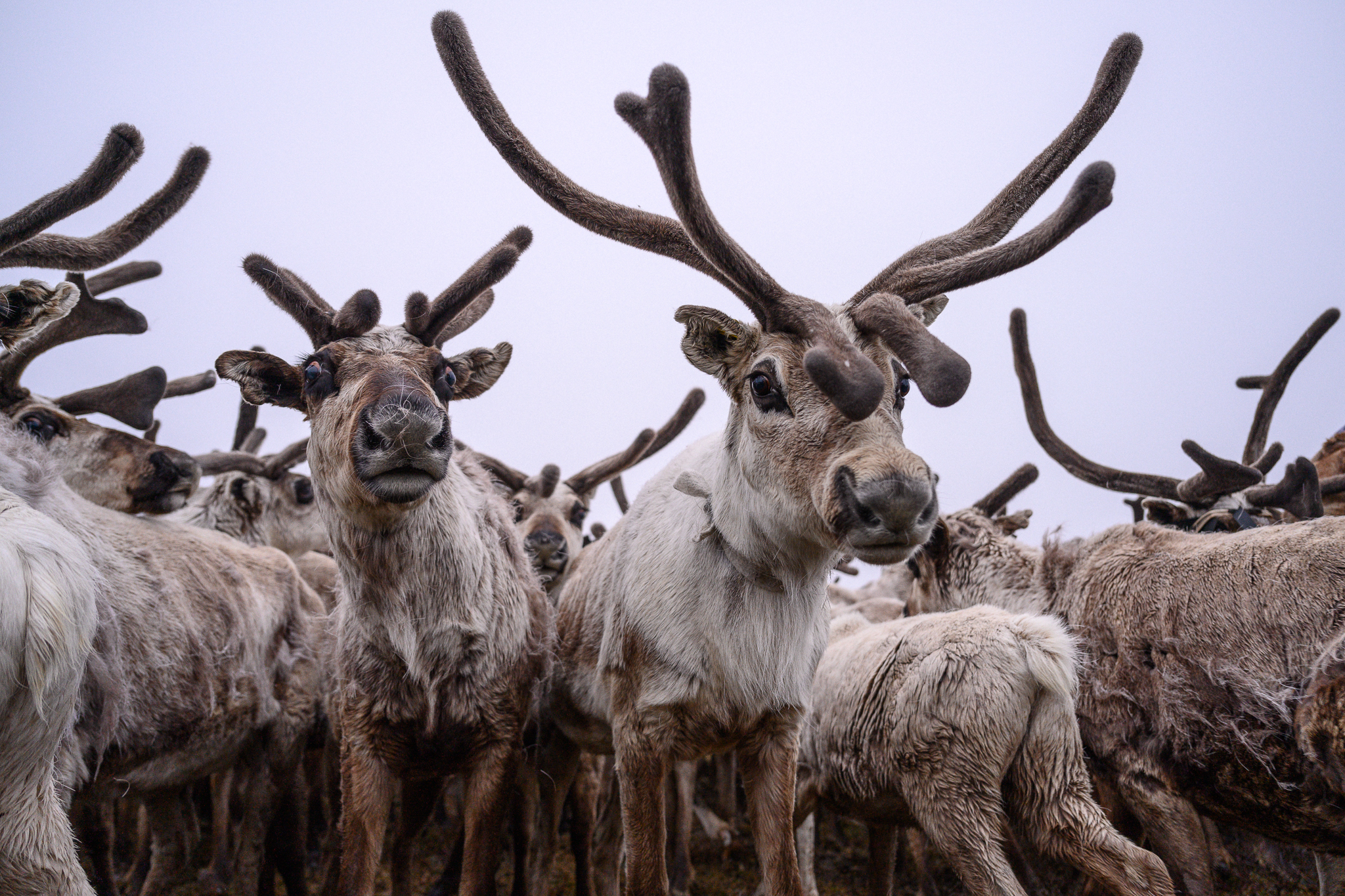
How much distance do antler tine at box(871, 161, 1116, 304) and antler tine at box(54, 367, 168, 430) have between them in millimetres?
5179

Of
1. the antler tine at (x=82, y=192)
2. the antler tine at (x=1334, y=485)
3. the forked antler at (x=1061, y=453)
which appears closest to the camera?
the antler tine at (x=82, y=192)

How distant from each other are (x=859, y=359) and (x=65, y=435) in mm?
5572

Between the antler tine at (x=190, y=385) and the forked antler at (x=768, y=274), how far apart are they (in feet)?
16.5

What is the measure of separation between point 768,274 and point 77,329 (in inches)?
183

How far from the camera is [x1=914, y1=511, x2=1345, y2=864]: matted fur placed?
4.31m

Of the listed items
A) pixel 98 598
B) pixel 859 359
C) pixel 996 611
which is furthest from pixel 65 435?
pixel 996 611

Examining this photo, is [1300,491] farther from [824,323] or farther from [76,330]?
[76,330]

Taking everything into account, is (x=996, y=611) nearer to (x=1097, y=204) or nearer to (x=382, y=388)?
(x=1097, y=204)

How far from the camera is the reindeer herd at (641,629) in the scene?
319cm

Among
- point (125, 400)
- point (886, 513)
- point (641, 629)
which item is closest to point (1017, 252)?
point (886, 513)

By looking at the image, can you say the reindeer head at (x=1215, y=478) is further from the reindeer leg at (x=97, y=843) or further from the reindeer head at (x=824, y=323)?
the reindeer leg at (x=97, y=843)

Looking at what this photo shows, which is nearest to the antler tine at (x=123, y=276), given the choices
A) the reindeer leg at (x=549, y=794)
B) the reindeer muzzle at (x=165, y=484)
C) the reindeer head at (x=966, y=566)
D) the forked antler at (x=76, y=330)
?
the forked antler at (x=76, y=330)

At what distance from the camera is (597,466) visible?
8500 millimetres

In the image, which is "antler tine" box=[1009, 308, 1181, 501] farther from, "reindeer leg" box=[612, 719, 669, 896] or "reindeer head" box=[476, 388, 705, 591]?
"reindeer leg" box=[612, 719, 669, 896]
